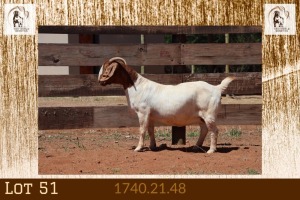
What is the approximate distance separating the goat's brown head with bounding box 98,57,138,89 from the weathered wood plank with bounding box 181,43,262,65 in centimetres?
183

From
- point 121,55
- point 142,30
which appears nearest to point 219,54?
point 142,30

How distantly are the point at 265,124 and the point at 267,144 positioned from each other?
17 cm

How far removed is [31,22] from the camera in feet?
19.8

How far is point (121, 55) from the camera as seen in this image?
9.85m

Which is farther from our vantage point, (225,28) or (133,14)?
(225,28)

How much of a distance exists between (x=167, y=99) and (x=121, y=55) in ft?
6.66

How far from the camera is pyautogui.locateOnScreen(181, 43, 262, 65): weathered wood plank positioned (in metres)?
9.80

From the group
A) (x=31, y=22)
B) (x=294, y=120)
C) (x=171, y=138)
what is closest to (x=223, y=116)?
(x=171, y=138)

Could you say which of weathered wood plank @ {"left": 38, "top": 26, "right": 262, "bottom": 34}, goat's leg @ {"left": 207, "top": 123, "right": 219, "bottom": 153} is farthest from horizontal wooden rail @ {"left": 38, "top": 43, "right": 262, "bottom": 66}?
goat's leg @ {"left": 207, "top": 123, "right": 219, "bottom": 153}

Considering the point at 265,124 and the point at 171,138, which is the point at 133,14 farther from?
the point at 171,138

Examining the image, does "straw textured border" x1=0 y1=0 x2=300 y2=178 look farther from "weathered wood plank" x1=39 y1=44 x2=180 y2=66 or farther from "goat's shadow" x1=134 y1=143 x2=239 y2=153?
"weathered wood plank" x1=39 y1=44 x2=180 y2=66

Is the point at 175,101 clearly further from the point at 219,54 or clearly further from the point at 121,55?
the point at 219,54

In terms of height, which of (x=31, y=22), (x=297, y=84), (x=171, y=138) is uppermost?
(x=31, y=22)

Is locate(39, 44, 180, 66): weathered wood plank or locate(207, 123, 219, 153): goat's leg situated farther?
locate(39, 44, 180, 66): weathered wood plank
